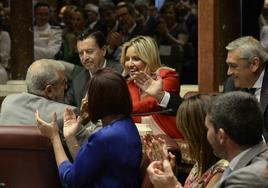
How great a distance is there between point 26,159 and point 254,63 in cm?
166

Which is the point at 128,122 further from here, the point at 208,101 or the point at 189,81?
the point at 189,81

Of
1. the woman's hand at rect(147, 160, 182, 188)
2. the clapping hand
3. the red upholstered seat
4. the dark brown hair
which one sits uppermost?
the dark brown hair

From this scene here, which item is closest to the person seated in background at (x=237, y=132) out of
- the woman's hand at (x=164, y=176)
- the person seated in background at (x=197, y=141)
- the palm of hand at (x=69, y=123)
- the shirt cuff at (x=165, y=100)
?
the woman's hand at (x=164, y=176)

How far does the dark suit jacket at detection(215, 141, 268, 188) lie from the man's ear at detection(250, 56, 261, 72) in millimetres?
2139

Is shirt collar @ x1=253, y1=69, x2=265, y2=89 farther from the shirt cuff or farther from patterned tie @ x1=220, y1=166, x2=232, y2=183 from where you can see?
patterned tie @ x1=220, y1=166, x2=232, y2=183

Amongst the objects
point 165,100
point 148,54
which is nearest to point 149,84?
point 165,100

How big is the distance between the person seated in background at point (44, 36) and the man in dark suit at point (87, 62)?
3.18 metres

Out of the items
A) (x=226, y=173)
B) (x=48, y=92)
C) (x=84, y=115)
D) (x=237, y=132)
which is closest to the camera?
(x=237, y=132)

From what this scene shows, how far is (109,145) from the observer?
462cm

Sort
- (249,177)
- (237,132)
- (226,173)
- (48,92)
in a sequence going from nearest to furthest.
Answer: (249,177) → (237,132) → (226,173) → (48,92)

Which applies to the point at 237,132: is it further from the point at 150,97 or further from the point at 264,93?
the point at 150,97

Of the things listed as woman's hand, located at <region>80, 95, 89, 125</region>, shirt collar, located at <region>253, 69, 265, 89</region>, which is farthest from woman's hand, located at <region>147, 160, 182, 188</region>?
shirt collar, located at <region>253, 69, 265, 89</region>

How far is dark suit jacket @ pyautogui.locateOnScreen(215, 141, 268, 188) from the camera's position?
3.71 metres

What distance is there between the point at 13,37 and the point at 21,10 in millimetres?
312
